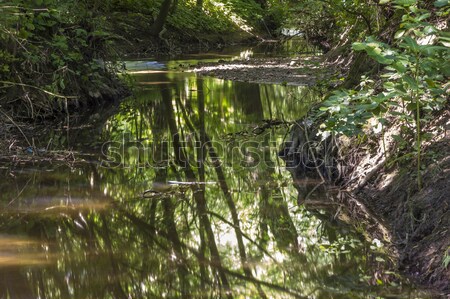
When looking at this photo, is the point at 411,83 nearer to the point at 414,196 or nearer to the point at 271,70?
the point at 414,196

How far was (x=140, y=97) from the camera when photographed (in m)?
13.6

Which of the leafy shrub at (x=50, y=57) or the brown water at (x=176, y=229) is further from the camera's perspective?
the leafy shrub at (x=50, y=57)

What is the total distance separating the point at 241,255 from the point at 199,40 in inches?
971

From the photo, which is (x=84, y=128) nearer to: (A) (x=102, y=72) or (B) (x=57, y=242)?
(A) (x=102, y=72)

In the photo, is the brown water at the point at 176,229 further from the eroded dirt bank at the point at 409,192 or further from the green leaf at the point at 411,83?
the green leaf at the point at 411,83

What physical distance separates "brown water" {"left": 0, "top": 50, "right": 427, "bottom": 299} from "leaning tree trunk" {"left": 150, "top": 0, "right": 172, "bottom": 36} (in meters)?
16.2

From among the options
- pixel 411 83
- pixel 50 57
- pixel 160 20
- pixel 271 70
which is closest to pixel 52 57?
pixel 50 57

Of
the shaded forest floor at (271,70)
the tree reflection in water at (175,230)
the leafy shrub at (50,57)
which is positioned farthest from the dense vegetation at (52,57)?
the shaded forest floor at (271,70)

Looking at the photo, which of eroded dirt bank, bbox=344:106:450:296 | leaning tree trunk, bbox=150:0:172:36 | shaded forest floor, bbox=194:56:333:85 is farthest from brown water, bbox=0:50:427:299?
leaning tree trunk, bbox=150:0:172:36

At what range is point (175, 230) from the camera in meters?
5.69

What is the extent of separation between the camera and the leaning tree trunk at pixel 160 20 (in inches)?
994

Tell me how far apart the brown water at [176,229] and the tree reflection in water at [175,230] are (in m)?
0.01

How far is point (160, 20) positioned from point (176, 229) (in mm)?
20906

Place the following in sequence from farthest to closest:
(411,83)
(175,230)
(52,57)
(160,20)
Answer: (160,20) < (52,57) < (175,230) < (411,83)
